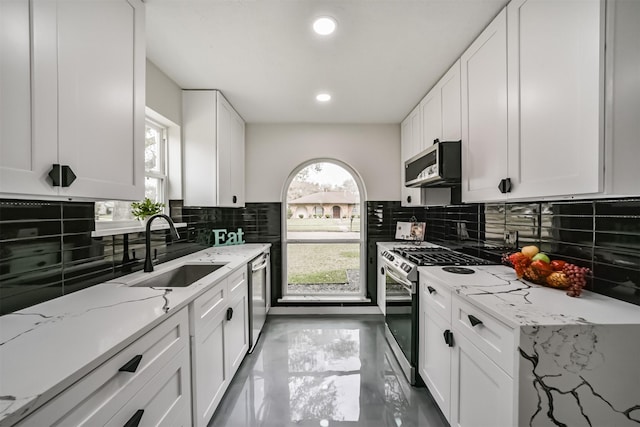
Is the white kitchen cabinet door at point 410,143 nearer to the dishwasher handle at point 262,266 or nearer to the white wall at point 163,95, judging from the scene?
the dishwasher handle at point 262,266

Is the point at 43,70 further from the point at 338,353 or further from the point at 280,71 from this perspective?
the point at 338,353

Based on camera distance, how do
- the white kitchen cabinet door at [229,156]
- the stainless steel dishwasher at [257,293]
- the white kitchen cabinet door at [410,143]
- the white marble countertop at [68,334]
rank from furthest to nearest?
the white kitchen cabinet door at [410,143]
the white kitchen cabinet door at [229,156]
the stainless steel dishwasher at [257,293]
the white marble countertop at [68,334]

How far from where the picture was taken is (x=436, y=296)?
5.41 feet

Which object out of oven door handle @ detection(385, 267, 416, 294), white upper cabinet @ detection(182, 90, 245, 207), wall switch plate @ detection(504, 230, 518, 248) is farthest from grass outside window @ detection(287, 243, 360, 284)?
wall switch plate @ detection(504, 230, 518, 248)

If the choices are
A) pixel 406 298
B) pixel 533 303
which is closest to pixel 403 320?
pixel 406 298

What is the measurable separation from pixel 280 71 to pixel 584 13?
1797mm

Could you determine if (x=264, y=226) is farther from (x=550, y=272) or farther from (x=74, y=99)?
(x=550, y=272)

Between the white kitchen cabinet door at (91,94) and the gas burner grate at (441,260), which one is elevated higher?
the white kitchen cabinet door at (91,94)

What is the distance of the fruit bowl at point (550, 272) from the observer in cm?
119

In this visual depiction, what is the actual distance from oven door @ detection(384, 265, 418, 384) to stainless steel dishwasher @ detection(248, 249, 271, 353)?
1.32m

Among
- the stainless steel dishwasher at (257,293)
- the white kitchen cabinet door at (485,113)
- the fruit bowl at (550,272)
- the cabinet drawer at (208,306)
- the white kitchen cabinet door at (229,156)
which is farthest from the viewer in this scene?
the white kitchen cabinet door at (229,156)

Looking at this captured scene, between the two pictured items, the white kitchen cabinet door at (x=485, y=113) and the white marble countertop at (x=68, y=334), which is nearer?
the white marble countertop at (x=68, y=334)

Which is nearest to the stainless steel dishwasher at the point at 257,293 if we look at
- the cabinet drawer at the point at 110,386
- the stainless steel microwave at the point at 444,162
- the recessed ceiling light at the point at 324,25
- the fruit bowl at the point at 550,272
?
the cabinet drawer at the point at 110,386

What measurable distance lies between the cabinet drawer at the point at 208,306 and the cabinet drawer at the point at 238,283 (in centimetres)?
10
